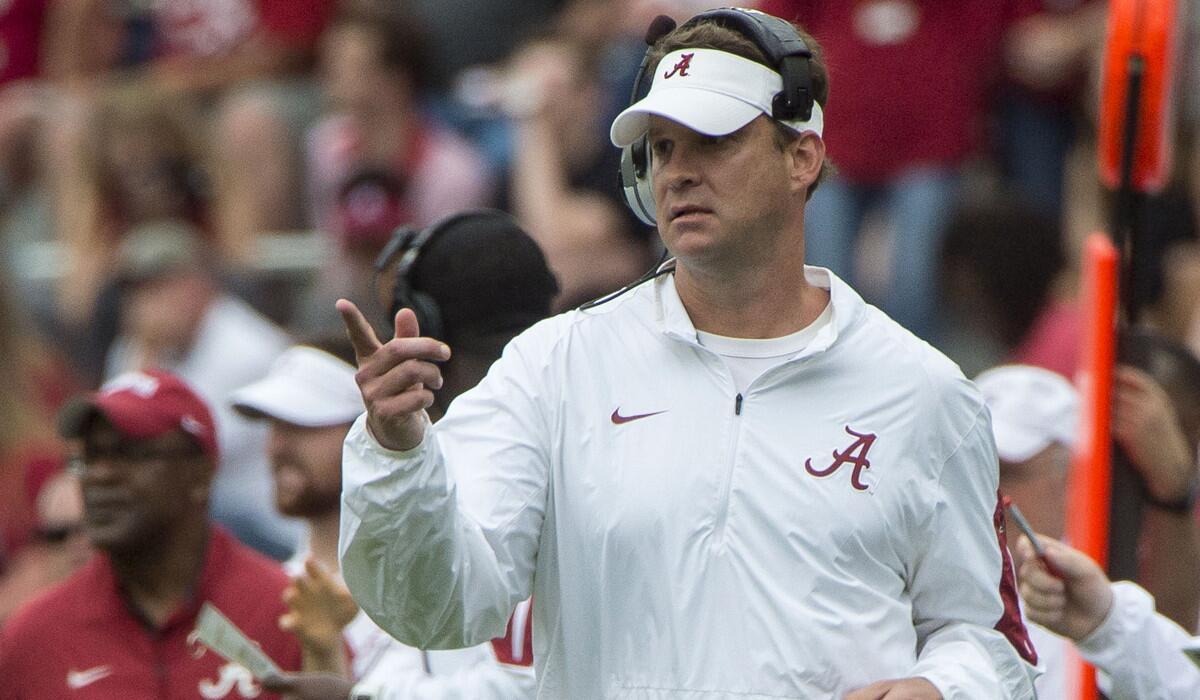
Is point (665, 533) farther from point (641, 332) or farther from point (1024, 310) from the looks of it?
point (1024, 310)

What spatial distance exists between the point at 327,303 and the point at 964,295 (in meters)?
2.64

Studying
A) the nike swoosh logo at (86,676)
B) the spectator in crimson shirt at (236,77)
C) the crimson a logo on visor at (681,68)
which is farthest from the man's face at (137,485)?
the spectator in crimson shirt at (236,77)

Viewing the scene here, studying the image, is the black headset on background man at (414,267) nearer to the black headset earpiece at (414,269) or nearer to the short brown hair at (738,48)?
the black headset earpiece at (414,269)

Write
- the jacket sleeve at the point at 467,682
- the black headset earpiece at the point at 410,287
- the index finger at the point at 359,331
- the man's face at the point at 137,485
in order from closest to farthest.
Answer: the index finger at the point at 359,331
the jacket sleeve at the point at 467,682
the black headset earpiece at the point at 410,287
the man's face at the point at 137,485

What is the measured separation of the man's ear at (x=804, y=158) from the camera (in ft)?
12.9

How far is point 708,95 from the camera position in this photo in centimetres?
382

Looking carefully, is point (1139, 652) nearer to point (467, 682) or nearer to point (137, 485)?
point (467, 682)

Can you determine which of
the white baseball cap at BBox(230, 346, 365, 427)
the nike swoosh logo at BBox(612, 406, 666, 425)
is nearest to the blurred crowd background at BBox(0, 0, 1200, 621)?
the white baseball cap at BBox(230, 346, 365, 427)

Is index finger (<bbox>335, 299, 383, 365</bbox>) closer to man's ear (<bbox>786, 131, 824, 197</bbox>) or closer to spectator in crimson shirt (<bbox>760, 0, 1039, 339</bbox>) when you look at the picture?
man's ear (<bbox>786, 131, 824, 197</bbox>)

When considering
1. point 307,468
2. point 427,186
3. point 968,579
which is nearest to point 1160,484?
point 968,579

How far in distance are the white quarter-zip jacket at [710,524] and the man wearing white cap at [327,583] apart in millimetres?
715

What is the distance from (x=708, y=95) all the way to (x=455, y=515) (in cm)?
85

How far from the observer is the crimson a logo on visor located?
12.8ft

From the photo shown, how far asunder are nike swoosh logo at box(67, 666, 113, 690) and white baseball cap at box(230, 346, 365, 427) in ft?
3.26
